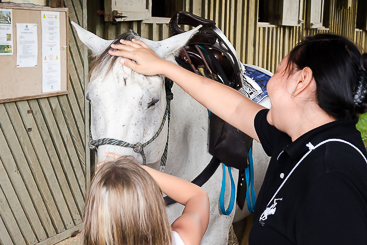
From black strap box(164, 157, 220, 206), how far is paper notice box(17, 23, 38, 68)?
175 cm

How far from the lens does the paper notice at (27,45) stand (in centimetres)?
276

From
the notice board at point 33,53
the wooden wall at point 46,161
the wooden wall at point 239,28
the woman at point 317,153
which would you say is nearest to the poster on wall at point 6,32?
the notice board at point 33,53

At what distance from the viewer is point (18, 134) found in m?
2.92

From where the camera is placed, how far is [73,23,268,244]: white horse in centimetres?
137

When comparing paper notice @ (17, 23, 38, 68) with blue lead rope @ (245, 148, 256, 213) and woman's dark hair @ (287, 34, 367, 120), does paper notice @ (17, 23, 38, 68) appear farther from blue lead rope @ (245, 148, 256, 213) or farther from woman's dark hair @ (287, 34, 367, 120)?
woman's dark hair @ (287, 34, 367, 120)

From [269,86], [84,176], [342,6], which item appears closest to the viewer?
[269,86]

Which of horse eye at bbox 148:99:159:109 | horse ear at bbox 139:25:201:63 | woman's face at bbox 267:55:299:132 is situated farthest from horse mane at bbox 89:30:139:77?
woman's face at bbox 267:55:299:132

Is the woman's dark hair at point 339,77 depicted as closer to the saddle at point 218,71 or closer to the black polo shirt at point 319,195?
the black polo shirt at point 319,195

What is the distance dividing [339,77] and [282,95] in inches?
7.2

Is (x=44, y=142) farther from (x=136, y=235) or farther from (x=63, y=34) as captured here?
(x=136, y=235)

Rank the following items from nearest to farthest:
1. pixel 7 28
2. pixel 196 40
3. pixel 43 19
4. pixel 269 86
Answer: pixel 269 86, pixel 196 40, pixel 7 28, pixel 43 19

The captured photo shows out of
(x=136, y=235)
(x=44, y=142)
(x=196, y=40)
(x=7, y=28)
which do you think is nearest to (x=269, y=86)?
(x=136, y=235)

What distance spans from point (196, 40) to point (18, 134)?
175 centimetres

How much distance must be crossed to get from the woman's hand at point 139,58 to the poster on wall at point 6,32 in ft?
5.33
